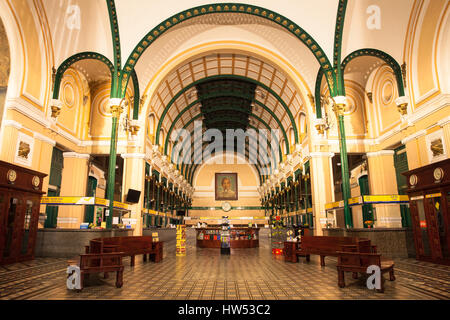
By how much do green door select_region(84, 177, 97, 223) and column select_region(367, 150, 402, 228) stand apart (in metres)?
14.6

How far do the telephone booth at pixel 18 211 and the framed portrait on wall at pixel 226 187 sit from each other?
29230 millimetres

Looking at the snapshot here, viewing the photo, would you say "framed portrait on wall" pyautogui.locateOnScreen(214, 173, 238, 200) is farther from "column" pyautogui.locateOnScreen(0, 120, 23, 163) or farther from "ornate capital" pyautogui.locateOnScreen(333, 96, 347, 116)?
"column" pyautogui.locateOnScreen(0, 120, 23, 163)

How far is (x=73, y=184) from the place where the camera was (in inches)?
574

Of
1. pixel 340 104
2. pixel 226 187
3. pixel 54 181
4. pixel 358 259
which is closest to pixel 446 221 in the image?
pixel 358 259

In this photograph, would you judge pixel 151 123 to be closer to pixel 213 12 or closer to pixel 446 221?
pixel 213 12

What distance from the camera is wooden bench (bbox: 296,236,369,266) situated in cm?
725

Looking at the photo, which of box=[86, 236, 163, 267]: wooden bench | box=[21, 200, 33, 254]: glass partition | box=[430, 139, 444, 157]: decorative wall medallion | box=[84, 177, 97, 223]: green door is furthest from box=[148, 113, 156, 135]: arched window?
box=[430, 139, 444, 157]: decorative wall medallion

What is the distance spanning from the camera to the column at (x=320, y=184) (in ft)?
45.0

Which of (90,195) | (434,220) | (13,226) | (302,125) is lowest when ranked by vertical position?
(13,226)

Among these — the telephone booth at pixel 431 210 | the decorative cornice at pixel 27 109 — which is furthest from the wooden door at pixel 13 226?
the telephone booth at pixel 431 210

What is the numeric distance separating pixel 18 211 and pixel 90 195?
29.4 ft

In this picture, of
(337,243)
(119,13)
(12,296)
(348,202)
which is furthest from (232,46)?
(12,296)

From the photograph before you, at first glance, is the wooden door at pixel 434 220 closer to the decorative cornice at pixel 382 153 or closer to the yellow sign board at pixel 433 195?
the yellow sign board at pixel 433 195
